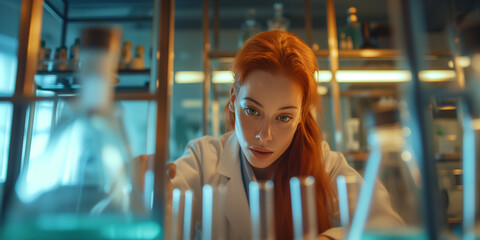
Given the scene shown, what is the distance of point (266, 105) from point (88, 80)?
367 millimetres

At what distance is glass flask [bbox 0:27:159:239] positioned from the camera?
29cm

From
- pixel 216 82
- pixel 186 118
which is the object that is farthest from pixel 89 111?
pixel 186 118

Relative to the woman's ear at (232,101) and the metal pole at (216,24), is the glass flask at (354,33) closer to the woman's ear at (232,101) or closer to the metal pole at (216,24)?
the metal pole at (216,24)

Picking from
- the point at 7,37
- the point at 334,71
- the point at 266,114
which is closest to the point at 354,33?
the point at 334,71

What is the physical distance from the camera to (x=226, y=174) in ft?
2.46

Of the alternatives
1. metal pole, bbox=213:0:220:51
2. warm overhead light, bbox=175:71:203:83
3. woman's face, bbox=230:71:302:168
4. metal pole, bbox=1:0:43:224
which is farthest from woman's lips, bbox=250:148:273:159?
warm overhead light, bbox=175:71:203:83

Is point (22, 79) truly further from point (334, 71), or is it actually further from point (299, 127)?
point (334, 71)

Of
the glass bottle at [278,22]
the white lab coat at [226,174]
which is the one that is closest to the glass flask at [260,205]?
the white lab coat at [226,174]

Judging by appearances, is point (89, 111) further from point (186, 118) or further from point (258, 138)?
point (186, 118)

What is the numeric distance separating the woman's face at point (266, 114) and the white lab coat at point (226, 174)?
0.37ft

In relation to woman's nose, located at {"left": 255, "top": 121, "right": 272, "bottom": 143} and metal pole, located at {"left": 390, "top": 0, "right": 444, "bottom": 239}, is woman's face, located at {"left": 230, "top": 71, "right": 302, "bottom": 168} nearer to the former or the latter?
woman's nose, located at {"left": 255, "top": 121, "right": 272, "bottom": 143}

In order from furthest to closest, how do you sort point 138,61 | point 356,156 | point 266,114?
point 356,156
point 138,61
point 266,114

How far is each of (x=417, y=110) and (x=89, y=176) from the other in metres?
0.33

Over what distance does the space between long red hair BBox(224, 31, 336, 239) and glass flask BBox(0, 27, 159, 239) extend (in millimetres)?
383
